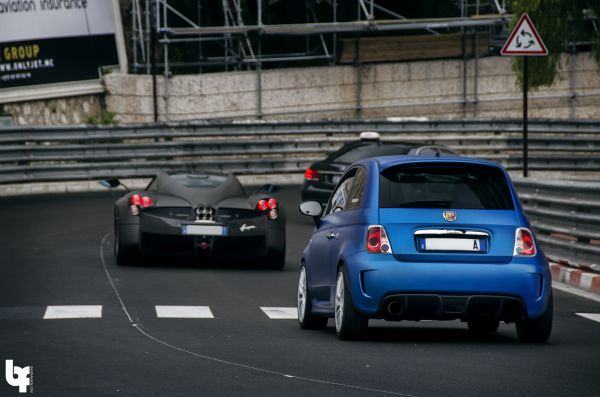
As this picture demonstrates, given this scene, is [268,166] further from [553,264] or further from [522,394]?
[522,394]

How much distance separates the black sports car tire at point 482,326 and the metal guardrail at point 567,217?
474 centimetres

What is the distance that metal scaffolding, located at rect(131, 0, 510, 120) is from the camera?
3806 cm

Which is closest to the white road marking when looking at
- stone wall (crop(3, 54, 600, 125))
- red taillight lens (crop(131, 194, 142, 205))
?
red taillight lens (crop(131, 194, 142, 205))

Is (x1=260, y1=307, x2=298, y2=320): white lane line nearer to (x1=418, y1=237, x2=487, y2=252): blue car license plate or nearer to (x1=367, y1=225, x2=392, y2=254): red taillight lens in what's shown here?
(x1=367, y1=225, x2=392, y2=254): red taillight lens

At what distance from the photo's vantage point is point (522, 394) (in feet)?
29.8

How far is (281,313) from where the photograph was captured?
46.9 feet

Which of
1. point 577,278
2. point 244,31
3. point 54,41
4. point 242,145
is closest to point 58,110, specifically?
point 54,41

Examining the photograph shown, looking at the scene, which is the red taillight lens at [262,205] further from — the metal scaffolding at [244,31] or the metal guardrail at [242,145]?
the metal scaffolding at [244,31]

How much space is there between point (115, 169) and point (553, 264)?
605 inches

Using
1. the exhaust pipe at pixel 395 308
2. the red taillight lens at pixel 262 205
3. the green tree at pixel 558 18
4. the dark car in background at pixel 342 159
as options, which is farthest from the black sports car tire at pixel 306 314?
the green tree at pixel 558 18

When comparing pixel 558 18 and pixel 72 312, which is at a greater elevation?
pixel 558 18

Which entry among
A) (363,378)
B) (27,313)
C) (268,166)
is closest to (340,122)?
(268,166)

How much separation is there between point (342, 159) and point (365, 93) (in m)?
15.9

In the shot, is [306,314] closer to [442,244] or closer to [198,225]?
[442,244]
